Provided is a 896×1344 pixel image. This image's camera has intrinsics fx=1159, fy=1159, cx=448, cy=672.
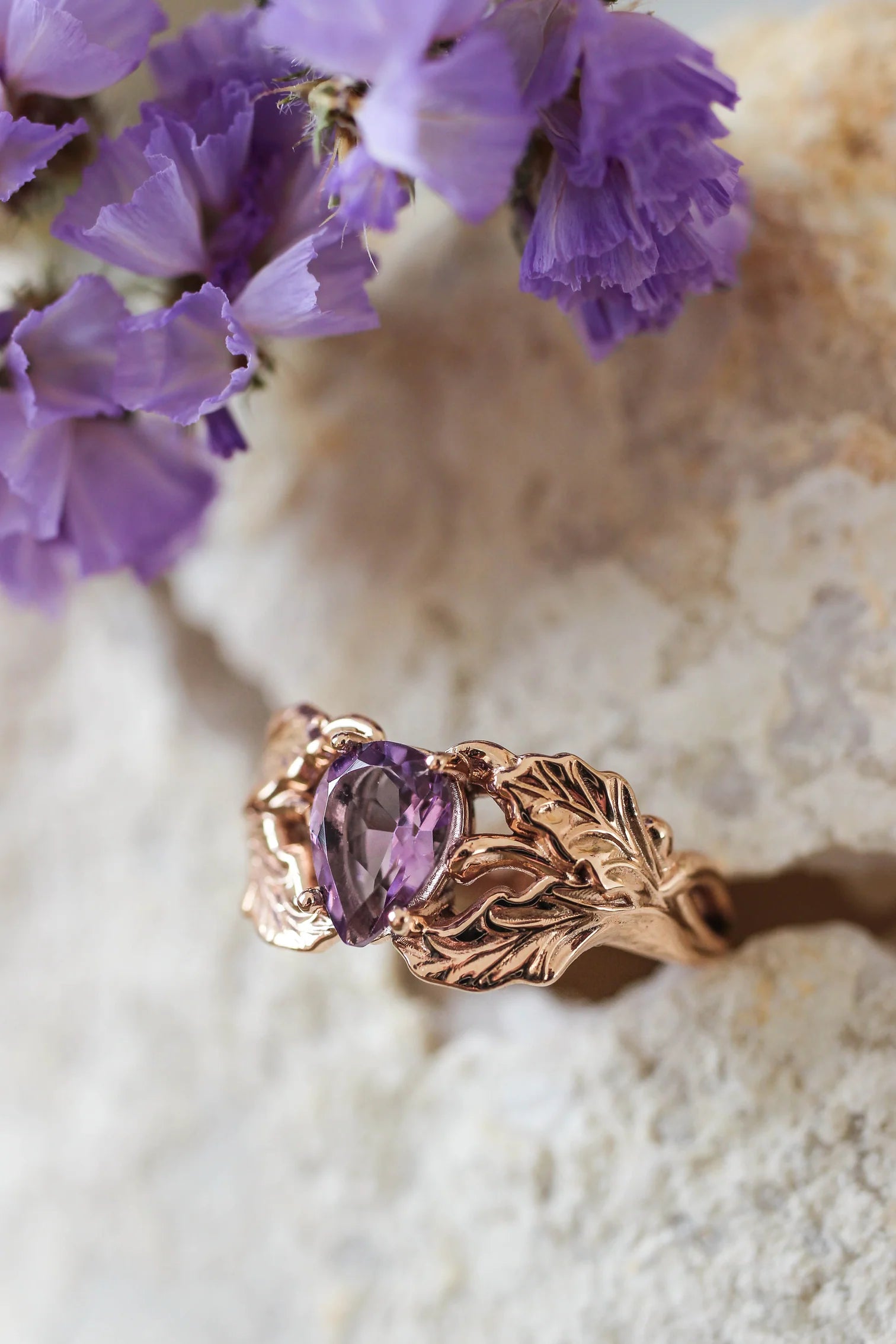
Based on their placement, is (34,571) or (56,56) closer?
(56,56)

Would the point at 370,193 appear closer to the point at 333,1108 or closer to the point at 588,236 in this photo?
the point at 588,236

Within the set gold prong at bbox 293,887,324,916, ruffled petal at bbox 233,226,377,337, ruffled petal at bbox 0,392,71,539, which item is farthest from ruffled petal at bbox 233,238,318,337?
gold prong at bbox 293,887,324,916

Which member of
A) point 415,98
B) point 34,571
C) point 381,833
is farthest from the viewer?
point 34,571

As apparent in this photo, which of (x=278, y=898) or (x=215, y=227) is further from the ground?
(x=215, y=227)

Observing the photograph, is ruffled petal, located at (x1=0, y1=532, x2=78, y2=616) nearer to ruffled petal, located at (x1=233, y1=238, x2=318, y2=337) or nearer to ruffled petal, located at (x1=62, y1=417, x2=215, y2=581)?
ruffled petal, located at (x1=62, y1=417, x2=215, y2=581)

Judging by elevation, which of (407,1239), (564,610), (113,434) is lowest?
(407,1239)

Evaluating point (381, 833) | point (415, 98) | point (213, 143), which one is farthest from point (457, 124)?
point (381, 833)

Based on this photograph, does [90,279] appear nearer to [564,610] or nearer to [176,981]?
[564,610]

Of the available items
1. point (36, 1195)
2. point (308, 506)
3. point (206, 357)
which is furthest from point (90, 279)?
point (36, 1195)
